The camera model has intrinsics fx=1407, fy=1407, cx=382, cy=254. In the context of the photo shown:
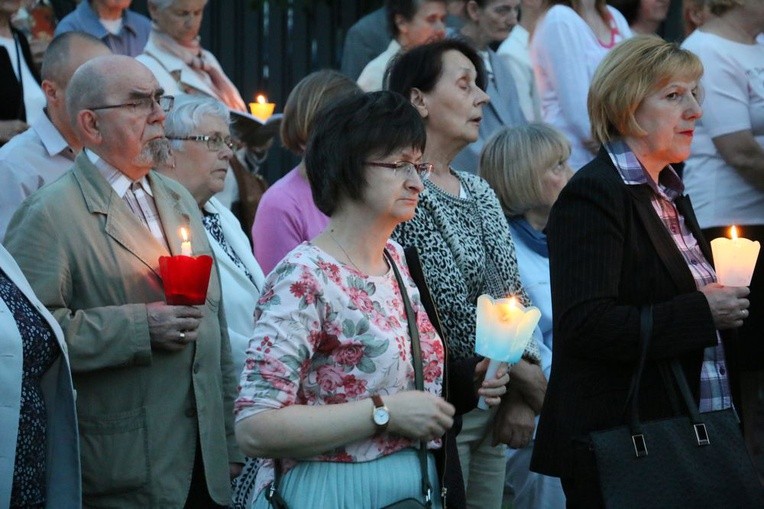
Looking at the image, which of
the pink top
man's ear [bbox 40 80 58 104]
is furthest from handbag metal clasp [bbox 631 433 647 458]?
man's ear [bbox 40 80 58 104]

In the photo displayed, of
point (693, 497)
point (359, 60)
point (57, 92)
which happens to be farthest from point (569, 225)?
point (359, 60)

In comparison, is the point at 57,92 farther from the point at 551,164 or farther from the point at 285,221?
the point at 551,164

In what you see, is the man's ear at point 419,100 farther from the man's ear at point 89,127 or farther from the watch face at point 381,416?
the watch face at point 381,416

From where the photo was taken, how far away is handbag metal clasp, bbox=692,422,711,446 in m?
4.23

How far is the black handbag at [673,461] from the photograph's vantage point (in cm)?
415

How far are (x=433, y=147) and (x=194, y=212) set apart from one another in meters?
0.94

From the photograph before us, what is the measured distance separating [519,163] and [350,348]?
2.38 metres

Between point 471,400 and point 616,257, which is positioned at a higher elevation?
point 616,257

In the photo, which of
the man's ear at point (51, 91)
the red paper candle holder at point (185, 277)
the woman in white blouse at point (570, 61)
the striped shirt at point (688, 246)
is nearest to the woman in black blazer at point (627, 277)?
the striped shirt at point (688, 246)

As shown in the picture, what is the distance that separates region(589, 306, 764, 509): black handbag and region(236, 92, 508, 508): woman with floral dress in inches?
16.4

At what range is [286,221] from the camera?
5.74 metres

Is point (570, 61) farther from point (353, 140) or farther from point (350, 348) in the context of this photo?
point (350, 348)

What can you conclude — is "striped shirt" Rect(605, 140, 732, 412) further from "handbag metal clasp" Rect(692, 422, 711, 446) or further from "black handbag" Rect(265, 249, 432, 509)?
"black handbag" Rect(265, 249, 432, 509)

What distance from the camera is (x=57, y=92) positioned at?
234 inches
